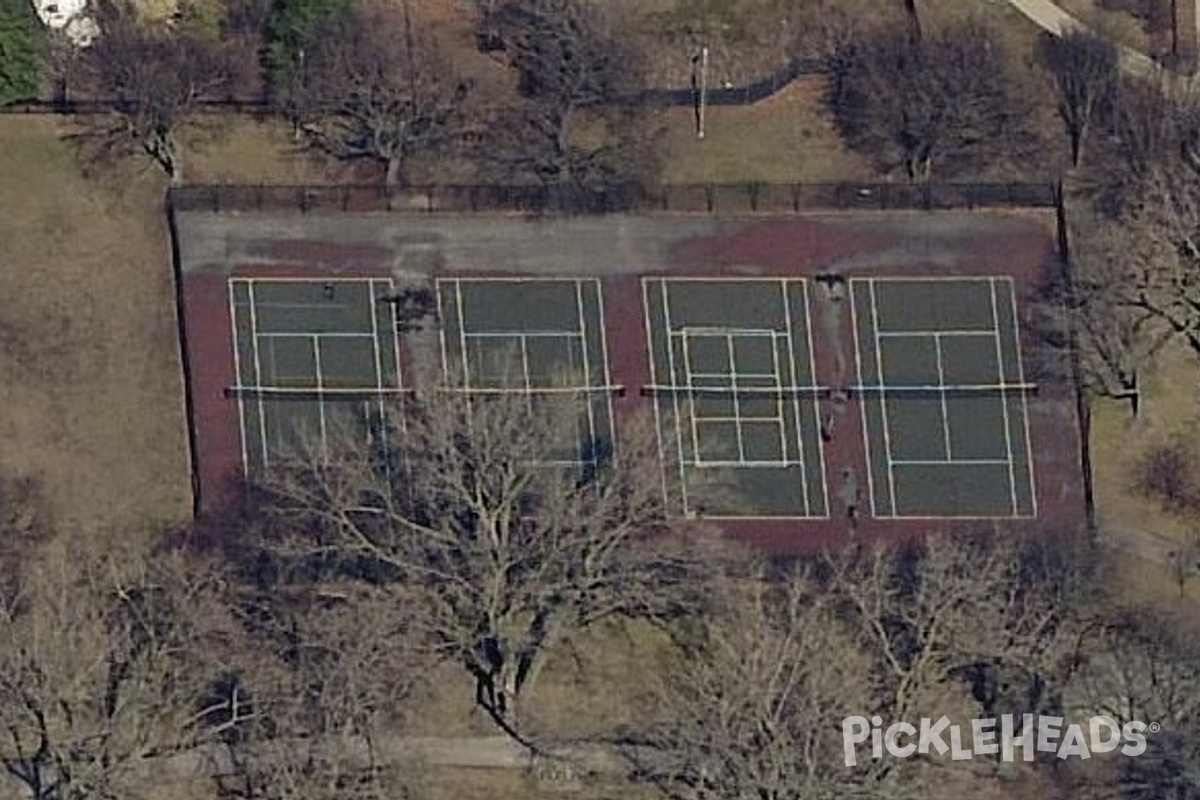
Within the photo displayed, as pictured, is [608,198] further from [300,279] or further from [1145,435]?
[1145,435]

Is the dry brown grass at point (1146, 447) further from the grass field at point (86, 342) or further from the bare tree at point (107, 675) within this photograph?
the grass field at point (86, 342)

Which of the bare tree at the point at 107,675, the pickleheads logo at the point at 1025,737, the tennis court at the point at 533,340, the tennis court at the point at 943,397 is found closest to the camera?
the bare tree at the point at 107,675

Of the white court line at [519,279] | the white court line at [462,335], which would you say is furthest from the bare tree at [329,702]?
the white court line at [519,279]

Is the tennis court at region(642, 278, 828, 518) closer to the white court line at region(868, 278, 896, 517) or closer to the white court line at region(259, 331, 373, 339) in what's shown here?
the white court line at region(868, 278, 896, 517)

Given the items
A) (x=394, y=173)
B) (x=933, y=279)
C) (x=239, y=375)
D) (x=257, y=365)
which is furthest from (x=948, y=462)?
(x=239, y=375)

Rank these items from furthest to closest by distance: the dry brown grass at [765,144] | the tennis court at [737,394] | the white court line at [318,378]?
the dry brown grass at [765,144], the white court line at [318,378], the tennis court at [737,394]

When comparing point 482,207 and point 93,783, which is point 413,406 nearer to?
point 482,207
